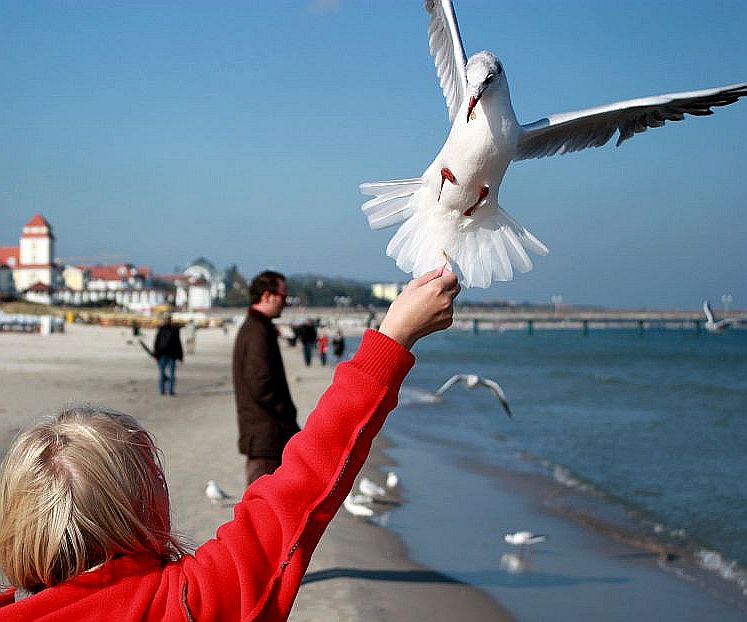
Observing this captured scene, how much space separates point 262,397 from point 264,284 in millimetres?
691

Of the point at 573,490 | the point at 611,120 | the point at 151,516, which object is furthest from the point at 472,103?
the point at 573,490

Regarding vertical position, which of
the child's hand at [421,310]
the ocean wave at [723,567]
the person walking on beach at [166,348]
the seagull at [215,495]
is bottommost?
the ocean wave at [723,567]

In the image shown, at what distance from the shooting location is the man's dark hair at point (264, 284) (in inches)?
218

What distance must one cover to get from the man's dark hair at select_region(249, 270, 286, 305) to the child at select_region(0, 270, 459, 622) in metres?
4.09

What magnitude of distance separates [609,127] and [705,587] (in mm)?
4691

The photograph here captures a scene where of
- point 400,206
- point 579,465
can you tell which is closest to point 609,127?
point 400,206

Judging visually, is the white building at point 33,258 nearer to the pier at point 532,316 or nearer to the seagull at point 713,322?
the pier at point 532,316

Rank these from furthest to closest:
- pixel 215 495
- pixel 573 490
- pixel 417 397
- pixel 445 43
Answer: pixel 417 397 → pixel 573 490 → pixel 215 495 → pixel 445 43

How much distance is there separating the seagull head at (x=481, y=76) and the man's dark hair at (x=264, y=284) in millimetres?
3500

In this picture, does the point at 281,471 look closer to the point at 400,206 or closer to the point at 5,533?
the point at 5,533

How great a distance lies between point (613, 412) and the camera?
19969 mm

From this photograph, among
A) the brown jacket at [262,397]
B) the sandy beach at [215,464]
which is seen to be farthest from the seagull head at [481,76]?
the brown jacket at [262,397]

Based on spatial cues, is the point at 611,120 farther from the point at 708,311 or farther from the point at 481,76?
the point at 708,311

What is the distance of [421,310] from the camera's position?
1.47m
